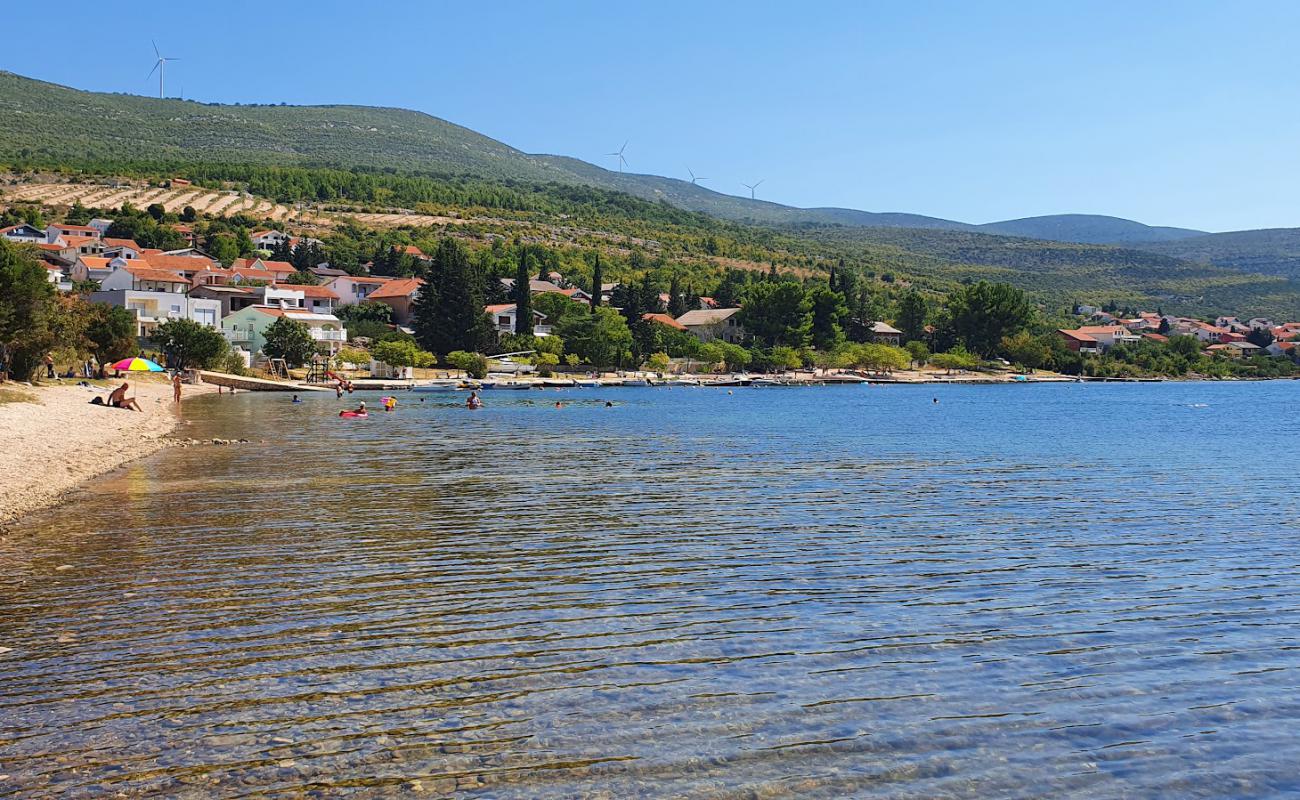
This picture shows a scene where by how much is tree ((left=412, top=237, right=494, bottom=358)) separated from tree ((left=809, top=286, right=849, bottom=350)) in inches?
1719

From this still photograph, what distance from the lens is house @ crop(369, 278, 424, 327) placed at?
11019 cm

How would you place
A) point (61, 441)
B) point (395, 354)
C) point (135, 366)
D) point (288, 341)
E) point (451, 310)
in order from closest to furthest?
Answer: point (61, 441)
point (135, 366)
point (288, 341)
point (395, 354)
point (451, 310)

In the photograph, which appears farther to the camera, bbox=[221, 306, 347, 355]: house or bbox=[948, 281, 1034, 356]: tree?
bbox=[948, 281, 1034, 356]: tree

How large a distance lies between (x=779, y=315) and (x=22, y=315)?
85759mm

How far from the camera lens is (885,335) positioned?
13625 centimetres

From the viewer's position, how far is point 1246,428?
169ft

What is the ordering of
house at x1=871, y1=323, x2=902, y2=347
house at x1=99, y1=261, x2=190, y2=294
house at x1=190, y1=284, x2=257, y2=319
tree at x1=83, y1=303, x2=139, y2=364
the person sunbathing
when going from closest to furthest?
the person sunbathing, tree at x1=83, y1=303, x2=139, y2=364, house at x1=99, y1=261, x2=190, y2=294, house at x1=190, y1=284, x2=257, y2=319, house at x1=871, y1=323, x2=902, y2=347

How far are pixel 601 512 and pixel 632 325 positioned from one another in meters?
89.8

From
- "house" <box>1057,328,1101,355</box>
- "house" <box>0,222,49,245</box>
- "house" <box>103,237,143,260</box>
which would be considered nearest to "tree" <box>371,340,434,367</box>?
"house" <box>103,237,143,260</box>

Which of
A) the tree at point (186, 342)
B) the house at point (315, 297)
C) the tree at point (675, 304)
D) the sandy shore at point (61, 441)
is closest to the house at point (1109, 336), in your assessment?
the tree at point (675, 304)

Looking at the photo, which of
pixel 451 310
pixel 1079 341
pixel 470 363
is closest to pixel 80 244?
pixel 451 310

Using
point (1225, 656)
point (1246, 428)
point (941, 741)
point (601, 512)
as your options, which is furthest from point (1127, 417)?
point (941, 741)

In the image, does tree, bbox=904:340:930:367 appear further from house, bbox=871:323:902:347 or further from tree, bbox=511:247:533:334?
tree, bbox=511:247:533:334

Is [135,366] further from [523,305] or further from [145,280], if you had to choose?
[523,305]
